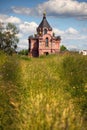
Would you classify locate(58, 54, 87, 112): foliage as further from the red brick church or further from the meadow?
the red brick church

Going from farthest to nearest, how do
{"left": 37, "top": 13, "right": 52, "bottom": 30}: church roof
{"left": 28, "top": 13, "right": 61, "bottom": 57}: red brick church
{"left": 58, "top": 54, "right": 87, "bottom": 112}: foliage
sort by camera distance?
{"left": 37, "top": 13, "right": 52, "bottom": 30}: church roof
{"left": 28, "top": 13, "right": 61, "bottom": 57}: red brick church
{"left": 58, "top": 54, "right": 87, "bottom": 112}: foliage

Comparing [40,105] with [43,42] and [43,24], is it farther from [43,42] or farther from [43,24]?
[43,24]

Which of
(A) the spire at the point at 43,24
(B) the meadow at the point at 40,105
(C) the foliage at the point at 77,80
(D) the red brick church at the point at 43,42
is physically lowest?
(D) the red brick church at the point at 43,42

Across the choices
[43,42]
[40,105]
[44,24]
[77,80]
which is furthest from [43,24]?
[40,105]

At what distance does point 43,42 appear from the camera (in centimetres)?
7750

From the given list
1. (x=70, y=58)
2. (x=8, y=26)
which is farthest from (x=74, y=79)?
(x=8, y=26)

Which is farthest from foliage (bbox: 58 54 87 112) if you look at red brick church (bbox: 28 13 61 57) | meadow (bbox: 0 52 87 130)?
red brick church (bbox: 28 13 61 57)

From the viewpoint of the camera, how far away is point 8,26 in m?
74.5

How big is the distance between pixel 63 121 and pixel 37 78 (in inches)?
223

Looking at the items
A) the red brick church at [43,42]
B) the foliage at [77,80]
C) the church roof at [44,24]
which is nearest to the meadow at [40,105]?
the foliage at [77,80]

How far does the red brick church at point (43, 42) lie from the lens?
77.5m

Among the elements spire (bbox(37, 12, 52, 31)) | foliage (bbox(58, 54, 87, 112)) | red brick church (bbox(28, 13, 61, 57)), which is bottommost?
red brick church (bbox(28, 13, 61, 57))

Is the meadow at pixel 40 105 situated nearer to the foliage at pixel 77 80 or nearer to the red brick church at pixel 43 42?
the foliage at pixel 77 80

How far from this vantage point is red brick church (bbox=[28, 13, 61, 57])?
77.5 meters
